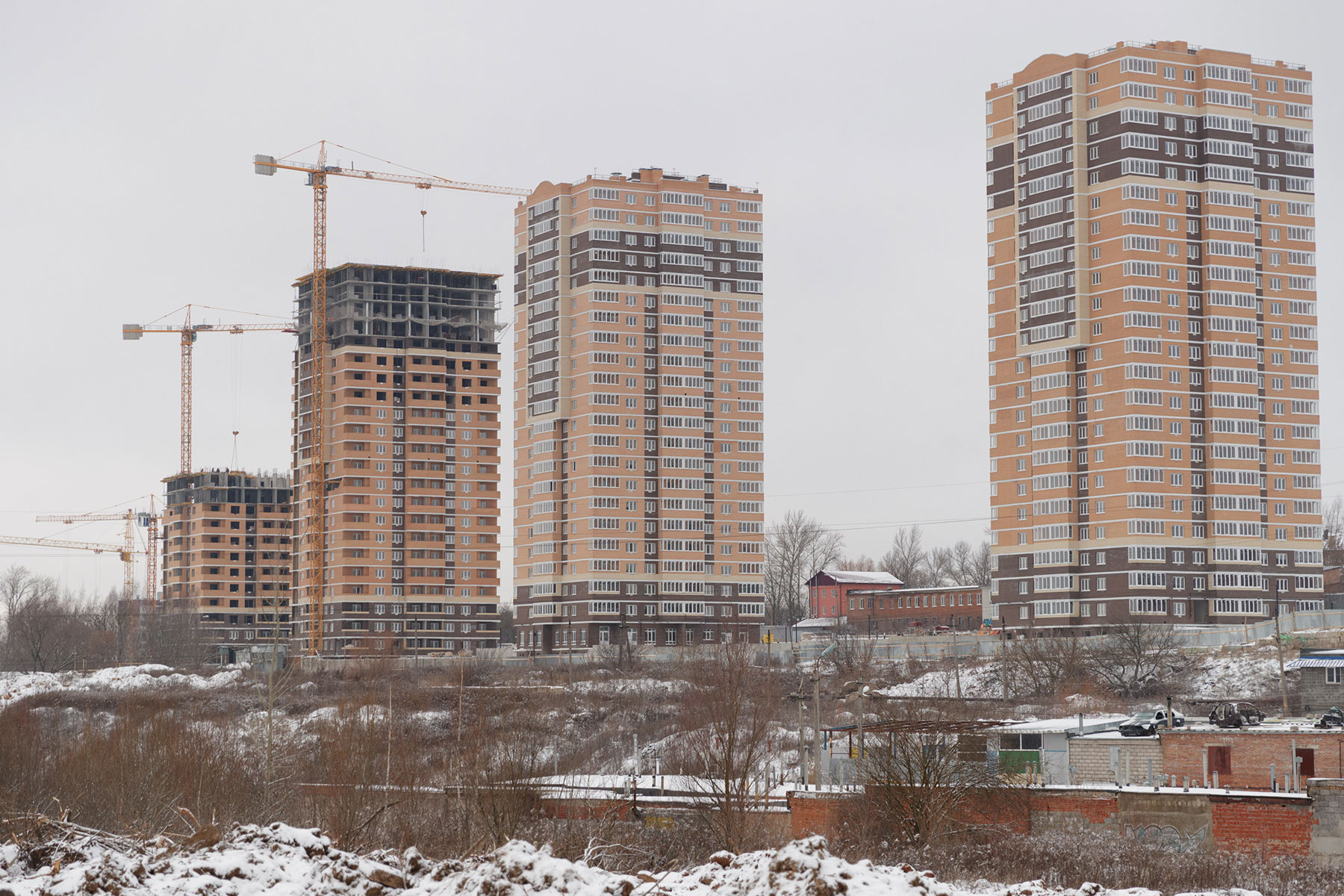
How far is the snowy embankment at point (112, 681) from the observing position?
129125 mm

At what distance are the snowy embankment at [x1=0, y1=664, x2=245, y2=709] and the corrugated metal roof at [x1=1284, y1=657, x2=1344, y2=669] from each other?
96106mm

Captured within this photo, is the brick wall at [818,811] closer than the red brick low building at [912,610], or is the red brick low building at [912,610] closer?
the brick wall at [818,811]

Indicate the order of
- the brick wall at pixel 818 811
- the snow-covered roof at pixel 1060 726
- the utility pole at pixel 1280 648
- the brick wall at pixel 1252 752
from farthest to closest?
the utility pole at pixel 1280 648 → the snow-covered roof at pixel 1060 726 → the brick wall at pixel 1252 752 → the brick wall at pixel 818 811

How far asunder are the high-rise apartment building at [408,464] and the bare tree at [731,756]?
3570 inches

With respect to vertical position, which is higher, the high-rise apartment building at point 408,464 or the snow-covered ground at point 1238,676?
the high-rise apartment building at point 408,464

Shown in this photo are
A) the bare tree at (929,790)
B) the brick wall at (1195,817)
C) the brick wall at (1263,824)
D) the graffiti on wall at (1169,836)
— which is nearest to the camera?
the brick wall at (1195,817)

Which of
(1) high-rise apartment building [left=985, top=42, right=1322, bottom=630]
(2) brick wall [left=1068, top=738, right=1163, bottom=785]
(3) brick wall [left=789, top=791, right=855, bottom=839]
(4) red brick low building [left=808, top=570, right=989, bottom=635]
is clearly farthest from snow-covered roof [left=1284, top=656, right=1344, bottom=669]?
(4) red brick low building [left=808, top=570, right=989, bottom=635]

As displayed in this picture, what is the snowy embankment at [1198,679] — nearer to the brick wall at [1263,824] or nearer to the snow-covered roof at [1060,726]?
the snow-covered roof at [1060,726]

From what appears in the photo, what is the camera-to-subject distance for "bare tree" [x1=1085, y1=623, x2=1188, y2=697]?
107m

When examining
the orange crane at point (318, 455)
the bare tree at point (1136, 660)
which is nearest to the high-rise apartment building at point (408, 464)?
the orange crane at point (318, 455)

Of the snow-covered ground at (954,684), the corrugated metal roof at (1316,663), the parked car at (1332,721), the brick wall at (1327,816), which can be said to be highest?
the corrugated metal roof at (1316,663)

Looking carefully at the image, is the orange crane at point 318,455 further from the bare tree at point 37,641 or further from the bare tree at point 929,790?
the bare tree at point 929,790

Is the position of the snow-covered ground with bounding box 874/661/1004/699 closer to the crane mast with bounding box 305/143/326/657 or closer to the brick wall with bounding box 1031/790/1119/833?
the brick wall with bounding box 1031/790/1119/833

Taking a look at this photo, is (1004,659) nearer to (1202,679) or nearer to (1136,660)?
(1136,660)
